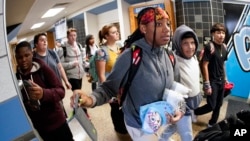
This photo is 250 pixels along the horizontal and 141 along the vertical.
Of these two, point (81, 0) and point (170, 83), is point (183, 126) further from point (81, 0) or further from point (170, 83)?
point (81, 0)

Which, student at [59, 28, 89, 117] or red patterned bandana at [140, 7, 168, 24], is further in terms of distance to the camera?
student at [59, 28, 89, 117]

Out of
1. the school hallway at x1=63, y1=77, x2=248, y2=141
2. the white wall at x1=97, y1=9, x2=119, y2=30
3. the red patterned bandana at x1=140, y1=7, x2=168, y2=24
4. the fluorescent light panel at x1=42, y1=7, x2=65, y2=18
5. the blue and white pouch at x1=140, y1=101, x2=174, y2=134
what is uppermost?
the white wall at x1=97, y1=9, x2=119, y2=30

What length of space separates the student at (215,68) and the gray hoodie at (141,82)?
2.40 feet

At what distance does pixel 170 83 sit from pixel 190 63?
37 centimetres

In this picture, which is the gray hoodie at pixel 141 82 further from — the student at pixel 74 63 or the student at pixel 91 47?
the student at pixel 74 63

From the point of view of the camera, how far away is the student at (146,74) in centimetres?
65

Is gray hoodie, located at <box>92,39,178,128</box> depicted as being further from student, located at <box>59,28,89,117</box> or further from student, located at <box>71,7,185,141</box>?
student, located at <box>59,28,89,117</box>

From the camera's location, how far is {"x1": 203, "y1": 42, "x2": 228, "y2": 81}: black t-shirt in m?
1.37

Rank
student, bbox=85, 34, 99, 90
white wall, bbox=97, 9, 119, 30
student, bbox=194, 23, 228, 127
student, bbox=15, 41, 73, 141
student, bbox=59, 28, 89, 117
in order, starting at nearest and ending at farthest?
student, bbox=15, 41, 73, 141, white wall, bbox=97, 9, 119, 30, student, bbox=85, 34, 99, 90, student, bbox=194, 23, 228, 127, student, bbox=59, 28, 89, 117

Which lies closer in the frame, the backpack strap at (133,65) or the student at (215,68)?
the backpack strap at (133,65)

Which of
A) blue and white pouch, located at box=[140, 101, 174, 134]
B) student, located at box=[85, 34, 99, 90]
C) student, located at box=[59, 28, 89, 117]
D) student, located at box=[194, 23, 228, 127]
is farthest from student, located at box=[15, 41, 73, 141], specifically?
student, located at box=[194, 23, 228, 127]

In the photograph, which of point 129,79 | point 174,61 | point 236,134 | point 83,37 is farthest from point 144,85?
point 83,37

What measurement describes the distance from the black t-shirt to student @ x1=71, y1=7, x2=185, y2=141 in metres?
0.76

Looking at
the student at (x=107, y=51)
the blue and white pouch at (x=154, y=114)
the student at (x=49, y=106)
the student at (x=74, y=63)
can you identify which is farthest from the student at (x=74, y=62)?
the blue and white pouch at (x=154, y=114)
